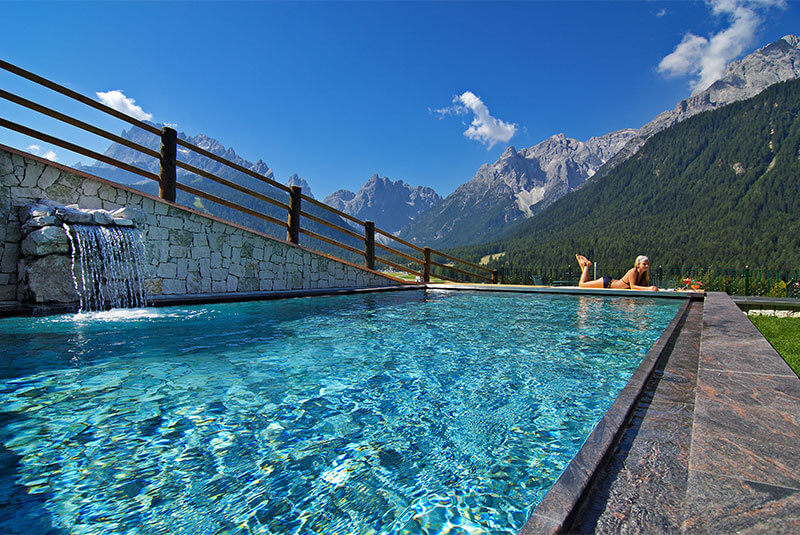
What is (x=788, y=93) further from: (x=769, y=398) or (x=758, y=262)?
(x=769, y=398)

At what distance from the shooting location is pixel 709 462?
1.16m

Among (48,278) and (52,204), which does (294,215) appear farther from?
(48,278)

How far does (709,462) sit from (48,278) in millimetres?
6534

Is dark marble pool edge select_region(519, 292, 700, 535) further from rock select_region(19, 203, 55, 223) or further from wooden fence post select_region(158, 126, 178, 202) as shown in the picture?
wooden fence post select_region(158, 126, 178, 202)

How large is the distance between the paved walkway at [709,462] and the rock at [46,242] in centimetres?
617

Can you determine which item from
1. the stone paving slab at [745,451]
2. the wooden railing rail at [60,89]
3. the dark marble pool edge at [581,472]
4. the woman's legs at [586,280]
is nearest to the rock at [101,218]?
the wooden railing rail at [60,89]

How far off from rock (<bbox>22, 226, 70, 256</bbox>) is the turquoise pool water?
3.71ft

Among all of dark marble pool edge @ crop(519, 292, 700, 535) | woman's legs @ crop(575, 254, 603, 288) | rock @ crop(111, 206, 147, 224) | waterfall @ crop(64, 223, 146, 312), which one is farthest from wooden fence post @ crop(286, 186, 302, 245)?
woman's legs @ crop(575, 254, 603, 288)

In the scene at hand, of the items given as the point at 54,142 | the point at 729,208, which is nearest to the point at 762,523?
the point at 54,142

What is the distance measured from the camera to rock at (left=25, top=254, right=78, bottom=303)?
4.67 m

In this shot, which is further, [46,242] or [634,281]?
[634,281]

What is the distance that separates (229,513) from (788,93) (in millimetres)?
150777

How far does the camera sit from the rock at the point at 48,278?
4.67 m

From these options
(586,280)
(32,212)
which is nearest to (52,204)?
(32,212)
